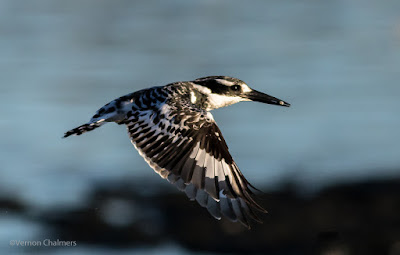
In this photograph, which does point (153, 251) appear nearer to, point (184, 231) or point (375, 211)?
point (184, 231)

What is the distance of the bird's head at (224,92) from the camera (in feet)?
36.9

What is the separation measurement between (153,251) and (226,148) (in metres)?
7.79

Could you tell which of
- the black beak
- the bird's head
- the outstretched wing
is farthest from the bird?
the black beak

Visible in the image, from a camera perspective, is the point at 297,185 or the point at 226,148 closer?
the point at 226,148

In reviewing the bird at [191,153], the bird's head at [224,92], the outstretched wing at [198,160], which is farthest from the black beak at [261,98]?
the outstretched wing at [198,160]

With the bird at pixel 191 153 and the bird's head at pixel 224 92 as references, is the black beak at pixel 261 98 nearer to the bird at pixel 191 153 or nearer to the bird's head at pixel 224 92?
the bird's head at pixel 224 92

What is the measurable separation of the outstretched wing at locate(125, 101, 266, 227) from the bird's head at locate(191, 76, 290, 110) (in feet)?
4.30

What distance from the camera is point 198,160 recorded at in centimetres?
965

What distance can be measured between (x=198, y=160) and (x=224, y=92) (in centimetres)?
187

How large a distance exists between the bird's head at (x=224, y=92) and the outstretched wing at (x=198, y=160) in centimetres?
131

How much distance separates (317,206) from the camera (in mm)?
18391

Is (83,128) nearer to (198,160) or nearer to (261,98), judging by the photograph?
(198,160)

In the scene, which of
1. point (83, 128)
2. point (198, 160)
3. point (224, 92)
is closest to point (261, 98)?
point (224, 92)

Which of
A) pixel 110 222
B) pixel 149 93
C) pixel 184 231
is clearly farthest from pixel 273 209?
pixel 149 93
